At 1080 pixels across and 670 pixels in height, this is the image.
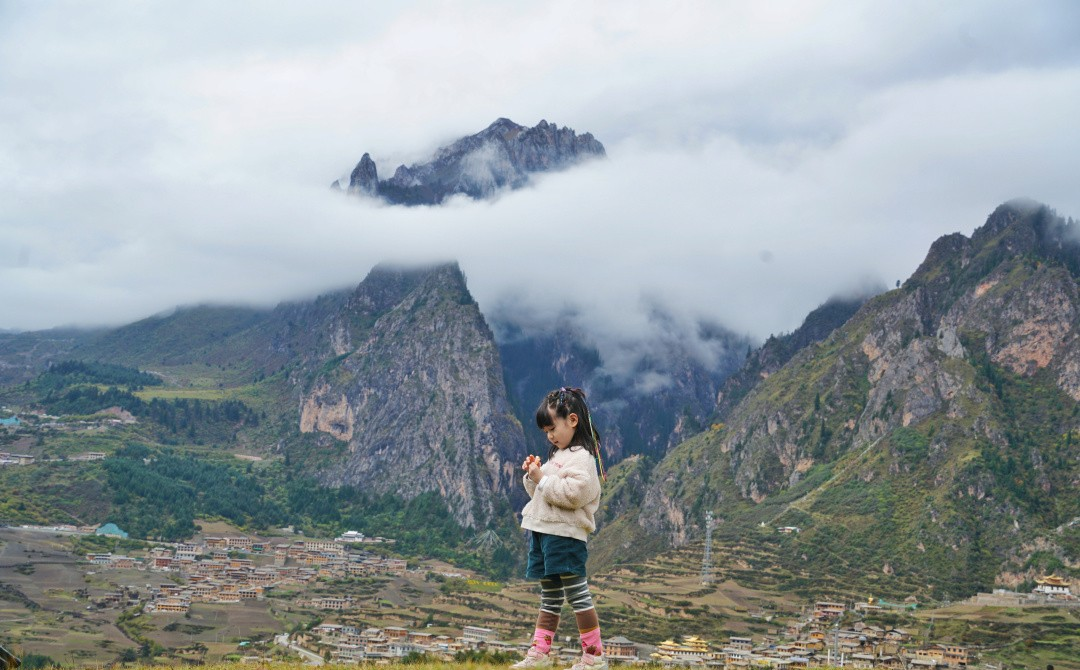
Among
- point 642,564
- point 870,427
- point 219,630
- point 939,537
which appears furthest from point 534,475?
point 870,427

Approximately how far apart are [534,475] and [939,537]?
451 feet

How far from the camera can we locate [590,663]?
51.2 ft

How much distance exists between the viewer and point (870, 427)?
181375 mm

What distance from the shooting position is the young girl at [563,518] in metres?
15.8

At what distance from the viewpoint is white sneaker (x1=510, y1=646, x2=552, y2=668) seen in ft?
52.1

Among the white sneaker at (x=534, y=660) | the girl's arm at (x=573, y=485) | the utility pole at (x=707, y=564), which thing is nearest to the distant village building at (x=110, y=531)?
the utility pole at (x=707, y=564)

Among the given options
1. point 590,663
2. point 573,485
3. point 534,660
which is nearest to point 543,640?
point 534,660

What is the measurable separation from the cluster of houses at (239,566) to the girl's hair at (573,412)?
114557mm

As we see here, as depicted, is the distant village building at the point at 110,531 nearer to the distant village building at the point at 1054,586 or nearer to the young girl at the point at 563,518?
the distant village building at the point at 1054,586

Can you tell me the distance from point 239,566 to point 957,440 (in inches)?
3899

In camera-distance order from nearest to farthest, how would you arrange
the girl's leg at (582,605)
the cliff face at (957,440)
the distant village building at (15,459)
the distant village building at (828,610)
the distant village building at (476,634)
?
the girl's leg at (582,605), the distant village building at (476,634), the distant village building at (828,610), the cliff face at (957,440), the distant village building at (15,459)

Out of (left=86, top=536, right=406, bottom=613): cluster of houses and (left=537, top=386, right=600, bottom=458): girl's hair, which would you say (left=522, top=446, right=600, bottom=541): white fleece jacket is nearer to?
(left=537, top=386, right=600, bottom=458): girl's hair

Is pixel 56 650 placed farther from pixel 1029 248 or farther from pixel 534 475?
pixel 1029 248

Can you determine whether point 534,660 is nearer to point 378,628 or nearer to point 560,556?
point 560,556
